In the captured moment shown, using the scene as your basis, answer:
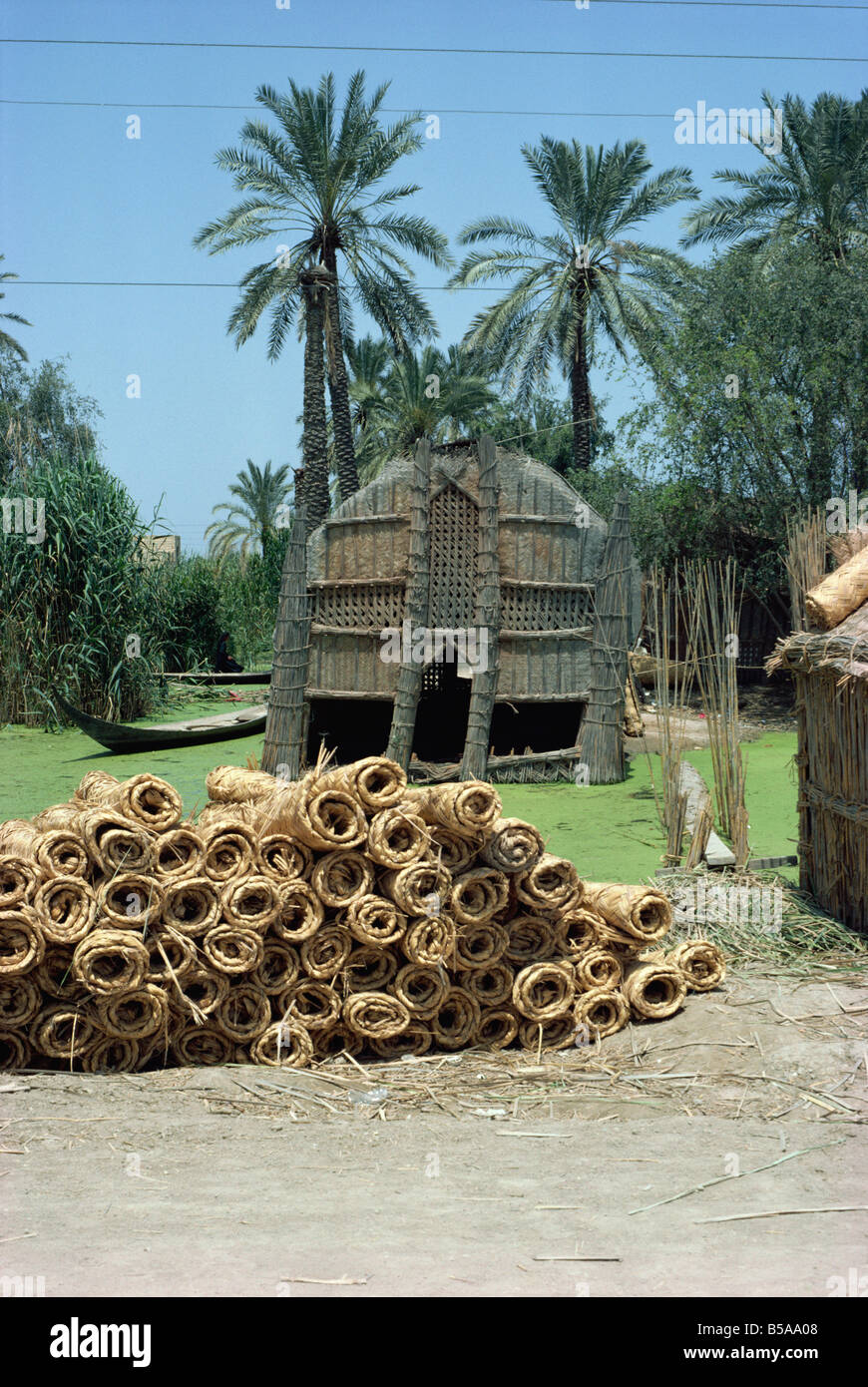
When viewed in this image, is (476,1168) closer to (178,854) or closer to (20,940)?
(178,854)

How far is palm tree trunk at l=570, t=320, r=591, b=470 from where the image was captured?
24.2 meters

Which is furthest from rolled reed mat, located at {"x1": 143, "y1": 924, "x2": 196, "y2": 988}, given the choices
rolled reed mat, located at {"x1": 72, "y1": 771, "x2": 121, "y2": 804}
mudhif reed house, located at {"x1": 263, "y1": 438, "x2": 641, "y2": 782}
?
mudhif reed house, located at {"x1": 263, "y1": 438, "x2": 641, "y2": 782}

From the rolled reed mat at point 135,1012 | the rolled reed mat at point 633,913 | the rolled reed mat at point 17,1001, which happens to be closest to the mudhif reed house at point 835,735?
the rolled reed mat at point 633,913

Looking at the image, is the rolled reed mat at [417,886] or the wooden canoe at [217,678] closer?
the rolled reed mat at [417,886]

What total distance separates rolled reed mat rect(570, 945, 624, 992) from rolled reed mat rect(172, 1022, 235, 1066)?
1.60m

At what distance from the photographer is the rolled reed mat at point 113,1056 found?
4891 mm

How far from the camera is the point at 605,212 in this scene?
22.2m

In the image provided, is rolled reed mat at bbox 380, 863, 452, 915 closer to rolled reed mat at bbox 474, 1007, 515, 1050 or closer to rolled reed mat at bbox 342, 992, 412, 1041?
rolled reed mat at bbox 342, 992, 412, 1041

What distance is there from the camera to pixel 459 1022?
210 inches

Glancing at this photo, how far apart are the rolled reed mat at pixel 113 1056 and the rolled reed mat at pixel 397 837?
4.11ft

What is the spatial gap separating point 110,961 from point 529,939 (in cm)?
188

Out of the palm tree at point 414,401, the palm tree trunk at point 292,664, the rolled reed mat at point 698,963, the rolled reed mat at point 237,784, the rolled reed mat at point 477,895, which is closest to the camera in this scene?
the rolled reed mat at point 477,895

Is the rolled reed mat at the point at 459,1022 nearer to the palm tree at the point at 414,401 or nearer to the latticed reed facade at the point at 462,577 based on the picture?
the latticed reed facade at the point at 462,577

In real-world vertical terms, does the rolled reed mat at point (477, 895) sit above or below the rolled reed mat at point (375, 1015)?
above
